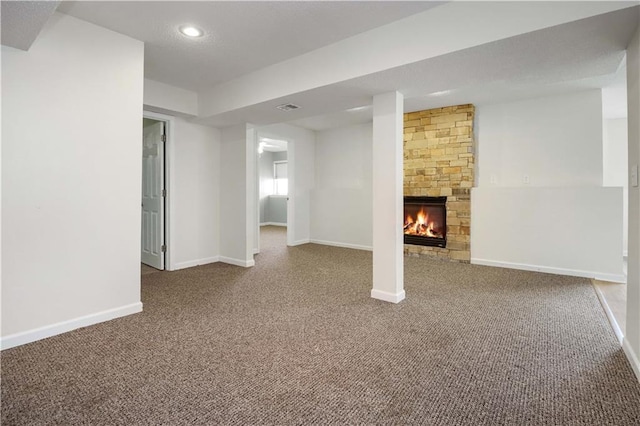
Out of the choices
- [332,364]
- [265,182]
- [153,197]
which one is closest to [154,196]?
[153,197]

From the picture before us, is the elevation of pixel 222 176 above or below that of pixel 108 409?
above

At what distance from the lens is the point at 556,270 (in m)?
4.32

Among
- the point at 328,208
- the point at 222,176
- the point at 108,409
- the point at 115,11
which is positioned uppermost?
the point at 115,11

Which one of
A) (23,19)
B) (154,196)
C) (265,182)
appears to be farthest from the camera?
(265,182)

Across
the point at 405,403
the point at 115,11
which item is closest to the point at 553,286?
the point at 405,403

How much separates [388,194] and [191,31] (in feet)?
7.25

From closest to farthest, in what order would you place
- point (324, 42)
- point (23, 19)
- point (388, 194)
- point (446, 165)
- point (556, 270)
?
point (23, 19), point (324, 42), point (388, 194), point (556, 270), point (446, 165)

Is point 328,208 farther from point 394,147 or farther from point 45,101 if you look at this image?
point 45,101

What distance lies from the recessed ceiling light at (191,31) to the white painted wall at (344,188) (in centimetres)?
396

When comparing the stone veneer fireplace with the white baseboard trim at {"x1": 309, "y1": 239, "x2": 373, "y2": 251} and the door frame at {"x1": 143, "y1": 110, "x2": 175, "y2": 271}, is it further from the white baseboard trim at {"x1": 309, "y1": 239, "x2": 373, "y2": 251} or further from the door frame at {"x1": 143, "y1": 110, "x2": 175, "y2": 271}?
the door frame at {"x1": 143, "y1": 110, "x2": 175, "y2": 271}

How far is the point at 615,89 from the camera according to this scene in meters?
4.27

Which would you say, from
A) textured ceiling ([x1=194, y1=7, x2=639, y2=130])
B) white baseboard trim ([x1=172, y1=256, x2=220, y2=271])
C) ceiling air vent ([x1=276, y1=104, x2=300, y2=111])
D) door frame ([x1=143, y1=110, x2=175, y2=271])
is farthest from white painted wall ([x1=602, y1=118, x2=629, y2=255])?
door frame ([x1=143, y1=110, x2=175, y2=271])

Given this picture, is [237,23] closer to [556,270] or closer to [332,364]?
[332,364]

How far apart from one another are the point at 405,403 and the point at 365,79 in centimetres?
243
